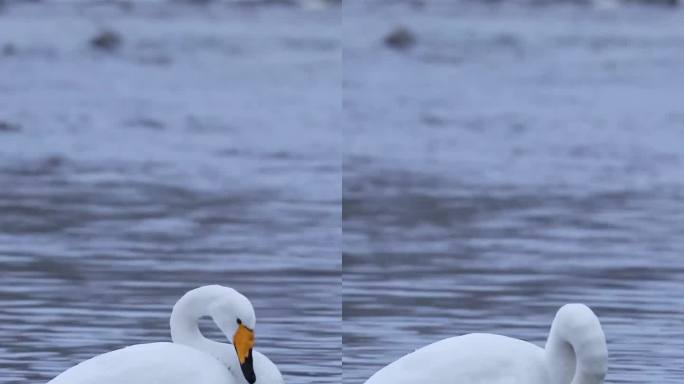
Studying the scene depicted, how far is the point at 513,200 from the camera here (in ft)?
52.0

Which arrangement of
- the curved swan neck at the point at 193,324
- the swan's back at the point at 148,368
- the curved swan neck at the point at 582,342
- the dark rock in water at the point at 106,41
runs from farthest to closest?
the dark rock in water at the point at 106,41 → the curved swan neck at the point at 193,324 → the swan's back at the point at 148,368 → the curved swan neck at the point at 582,342

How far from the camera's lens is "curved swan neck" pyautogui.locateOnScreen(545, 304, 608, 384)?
721cm

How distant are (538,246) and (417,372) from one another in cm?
594

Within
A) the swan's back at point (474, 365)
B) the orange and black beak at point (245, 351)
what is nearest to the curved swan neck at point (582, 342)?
the swan's back at point (474, 365)

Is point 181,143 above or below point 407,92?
above

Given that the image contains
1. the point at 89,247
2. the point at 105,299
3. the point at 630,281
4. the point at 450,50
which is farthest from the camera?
the point at 450,50

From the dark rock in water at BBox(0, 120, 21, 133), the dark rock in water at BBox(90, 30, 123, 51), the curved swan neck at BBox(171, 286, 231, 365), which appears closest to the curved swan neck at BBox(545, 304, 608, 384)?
the curved swan neck at BBox(171, 286, 231, 365)

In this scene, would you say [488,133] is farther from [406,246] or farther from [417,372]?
[417,372]

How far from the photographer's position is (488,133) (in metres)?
21.0

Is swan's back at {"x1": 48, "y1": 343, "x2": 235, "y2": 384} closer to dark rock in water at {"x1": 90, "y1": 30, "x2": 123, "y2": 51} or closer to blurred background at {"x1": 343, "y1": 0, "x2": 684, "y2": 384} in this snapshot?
blurred background at {"x1": 343, "y1": 0, "x2": 684, "y2": 384}

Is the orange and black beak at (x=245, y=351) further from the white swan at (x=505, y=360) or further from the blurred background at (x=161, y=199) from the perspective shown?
the blurred background at (x=161, y=199)

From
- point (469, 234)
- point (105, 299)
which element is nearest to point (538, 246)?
point (469, 234)

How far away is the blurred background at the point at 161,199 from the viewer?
10.2 meters

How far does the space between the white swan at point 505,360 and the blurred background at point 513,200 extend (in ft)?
4.37
